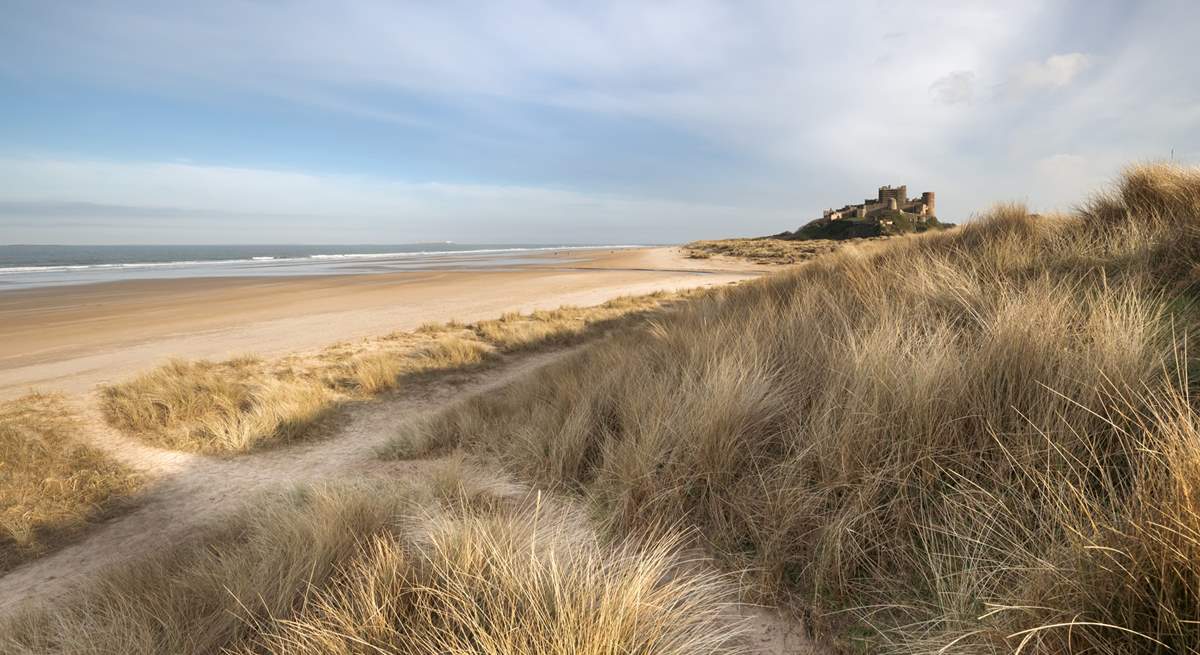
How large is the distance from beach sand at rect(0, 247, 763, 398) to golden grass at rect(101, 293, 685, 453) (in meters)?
1.39

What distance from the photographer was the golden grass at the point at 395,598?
1753 mm

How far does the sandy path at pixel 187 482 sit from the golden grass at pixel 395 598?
88 centimetres

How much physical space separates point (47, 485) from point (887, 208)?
90.4m

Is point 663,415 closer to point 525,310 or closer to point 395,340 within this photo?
point 395,340

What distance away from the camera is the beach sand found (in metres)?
10.1

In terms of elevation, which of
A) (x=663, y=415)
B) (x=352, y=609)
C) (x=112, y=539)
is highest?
(x=663, y=415)

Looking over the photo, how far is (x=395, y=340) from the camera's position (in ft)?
37.4

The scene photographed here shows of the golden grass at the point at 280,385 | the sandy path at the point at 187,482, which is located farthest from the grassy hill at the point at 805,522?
the golden grass at the point at 280,385

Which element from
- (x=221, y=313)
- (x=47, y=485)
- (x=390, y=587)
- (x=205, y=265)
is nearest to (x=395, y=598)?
(x=390, y=587)

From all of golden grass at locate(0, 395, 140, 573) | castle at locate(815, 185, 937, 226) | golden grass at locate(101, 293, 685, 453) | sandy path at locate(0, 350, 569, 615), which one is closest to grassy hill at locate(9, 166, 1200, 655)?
sandy path at locate(0, 350, 569, 615)

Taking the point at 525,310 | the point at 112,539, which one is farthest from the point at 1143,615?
the point at 525,310

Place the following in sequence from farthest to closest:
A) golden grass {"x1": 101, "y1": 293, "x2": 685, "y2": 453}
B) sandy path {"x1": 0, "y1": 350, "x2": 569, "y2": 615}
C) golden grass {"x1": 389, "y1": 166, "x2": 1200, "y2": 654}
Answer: golden grass {"x1": 101, "y1": 293, "x2": 685, "y2": 453} < sandy path {"x1": 0, "y1": 350, "x2": 569, "y2": 615} < golden grass {"x1": 389, "y1": 166, "x2": 1200, "y2": 654}

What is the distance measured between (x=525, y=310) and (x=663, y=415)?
13.2m

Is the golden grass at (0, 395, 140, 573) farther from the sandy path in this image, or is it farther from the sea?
the sea
